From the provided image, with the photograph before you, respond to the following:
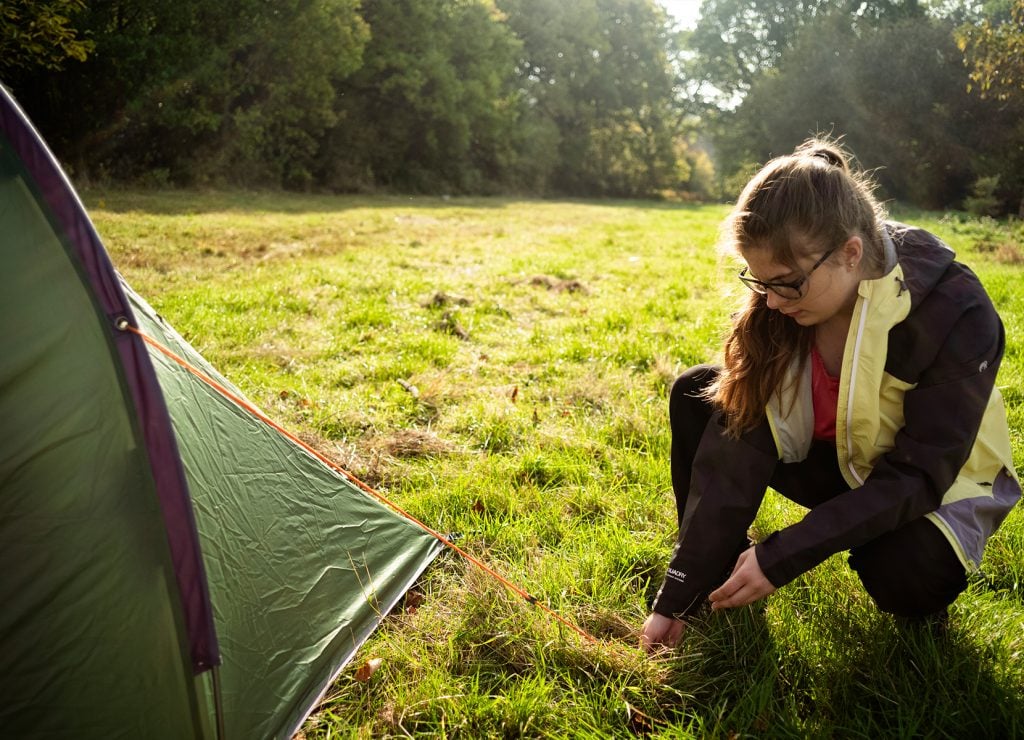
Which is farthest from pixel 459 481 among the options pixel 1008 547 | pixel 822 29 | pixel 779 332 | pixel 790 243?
pixel 822 29

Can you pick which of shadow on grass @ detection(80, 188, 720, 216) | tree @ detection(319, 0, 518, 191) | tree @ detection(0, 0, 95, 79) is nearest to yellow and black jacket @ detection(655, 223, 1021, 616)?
shadow on grass @ detection(80, 188, 720, 216)

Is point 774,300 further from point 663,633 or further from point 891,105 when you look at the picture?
point 891,105

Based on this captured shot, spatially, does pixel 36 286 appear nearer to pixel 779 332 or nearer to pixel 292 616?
pixel 292 616

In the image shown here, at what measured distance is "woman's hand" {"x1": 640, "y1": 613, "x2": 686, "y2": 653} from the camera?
1995 mm

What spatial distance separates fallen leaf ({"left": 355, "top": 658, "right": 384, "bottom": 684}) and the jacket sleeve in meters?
1.16

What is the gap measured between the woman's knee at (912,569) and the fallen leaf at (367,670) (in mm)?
1454

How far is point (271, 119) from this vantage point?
19.2 meters

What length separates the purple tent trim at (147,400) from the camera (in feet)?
5.23

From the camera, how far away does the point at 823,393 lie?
6.68 ft

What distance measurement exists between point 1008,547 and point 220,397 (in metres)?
2.86

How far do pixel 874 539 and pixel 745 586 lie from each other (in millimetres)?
423

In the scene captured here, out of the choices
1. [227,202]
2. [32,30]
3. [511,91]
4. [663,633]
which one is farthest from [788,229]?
[511,91]

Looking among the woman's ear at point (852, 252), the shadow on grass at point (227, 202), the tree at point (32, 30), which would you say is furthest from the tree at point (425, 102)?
the woman's ear at point (852, 252)

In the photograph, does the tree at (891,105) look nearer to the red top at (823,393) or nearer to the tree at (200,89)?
the tree at (200,89)
